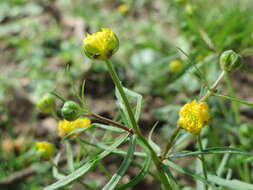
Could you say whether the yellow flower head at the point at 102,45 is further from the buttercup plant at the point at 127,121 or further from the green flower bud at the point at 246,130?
Answer: the green flower bud at the point at 246,130

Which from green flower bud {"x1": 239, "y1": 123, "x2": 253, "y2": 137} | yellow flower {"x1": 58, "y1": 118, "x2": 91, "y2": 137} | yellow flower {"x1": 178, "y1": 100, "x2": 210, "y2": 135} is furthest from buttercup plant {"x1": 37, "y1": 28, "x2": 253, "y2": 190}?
green flower bud {"x1": 239, "y1": 123, "x2": 253, "y2": 137}

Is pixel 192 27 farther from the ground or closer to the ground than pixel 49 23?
farther from the ground

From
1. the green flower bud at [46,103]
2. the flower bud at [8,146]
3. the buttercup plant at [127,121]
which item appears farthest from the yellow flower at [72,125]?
the flower bud at [8,146]

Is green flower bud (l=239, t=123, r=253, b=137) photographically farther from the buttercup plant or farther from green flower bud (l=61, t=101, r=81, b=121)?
green flower bud (l=61, t=101, r=81, b=121)

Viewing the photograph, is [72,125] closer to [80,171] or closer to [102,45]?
[80,171]

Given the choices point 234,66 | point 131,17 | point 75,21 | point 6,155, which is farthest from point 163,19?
point 234,66

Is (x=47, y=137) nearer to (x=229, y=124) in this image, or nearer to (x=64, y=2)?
(x=229, y=124)

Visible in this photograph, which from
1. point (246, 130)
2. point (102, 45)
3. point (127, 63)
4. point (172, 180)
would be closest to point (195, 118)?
point (172, 180)
